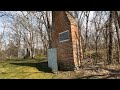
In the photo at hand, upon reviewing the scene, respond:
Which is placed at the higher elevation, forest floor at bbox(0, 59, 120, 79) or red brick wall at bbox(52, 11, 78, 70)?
red brick wall at bbox(52, 11, 78, 70)

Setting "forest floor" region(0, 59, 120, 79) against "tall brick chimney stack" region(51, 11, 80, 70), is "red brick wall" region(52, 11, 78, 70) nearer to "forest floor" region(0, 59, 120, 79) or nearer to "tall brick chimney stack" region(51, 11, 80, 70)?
"tall brick chimney stack" region(51, 11, 80, 70)

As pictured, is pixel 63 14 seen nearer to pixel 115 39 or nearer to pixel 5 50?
pixel 115 39

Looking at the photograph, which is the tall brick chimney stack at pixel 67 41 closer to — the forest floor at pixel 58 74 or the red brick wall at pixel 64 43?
the red brick wall at pixel 64 43

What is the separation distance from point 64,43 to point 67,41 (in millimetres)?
347

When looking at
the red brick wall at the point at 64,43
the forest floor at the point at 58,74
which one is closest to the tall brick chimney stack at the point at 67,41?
the red brick wall at the point at 64,43

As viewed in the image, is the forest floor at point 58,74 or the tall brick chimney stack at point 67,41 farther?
the tall brick chimney stack at point 67,41

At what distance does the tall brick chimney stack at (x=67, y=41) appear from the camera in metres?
10.0

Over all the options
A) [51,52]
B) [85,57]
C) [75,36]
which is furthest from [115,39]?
[51,52]

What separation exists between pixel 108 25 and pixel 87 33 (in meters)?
2.58

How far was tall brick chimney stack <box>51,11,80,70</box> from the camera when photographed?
10.0 meters

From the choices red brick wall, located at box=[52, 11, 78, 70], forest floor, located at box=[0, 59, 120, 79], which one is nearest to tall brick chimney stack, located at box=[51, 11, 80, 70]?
red brick wall, located at box=[52, 11, 78, 70]

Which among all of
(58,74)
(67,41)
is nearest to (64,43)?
(67,41)
